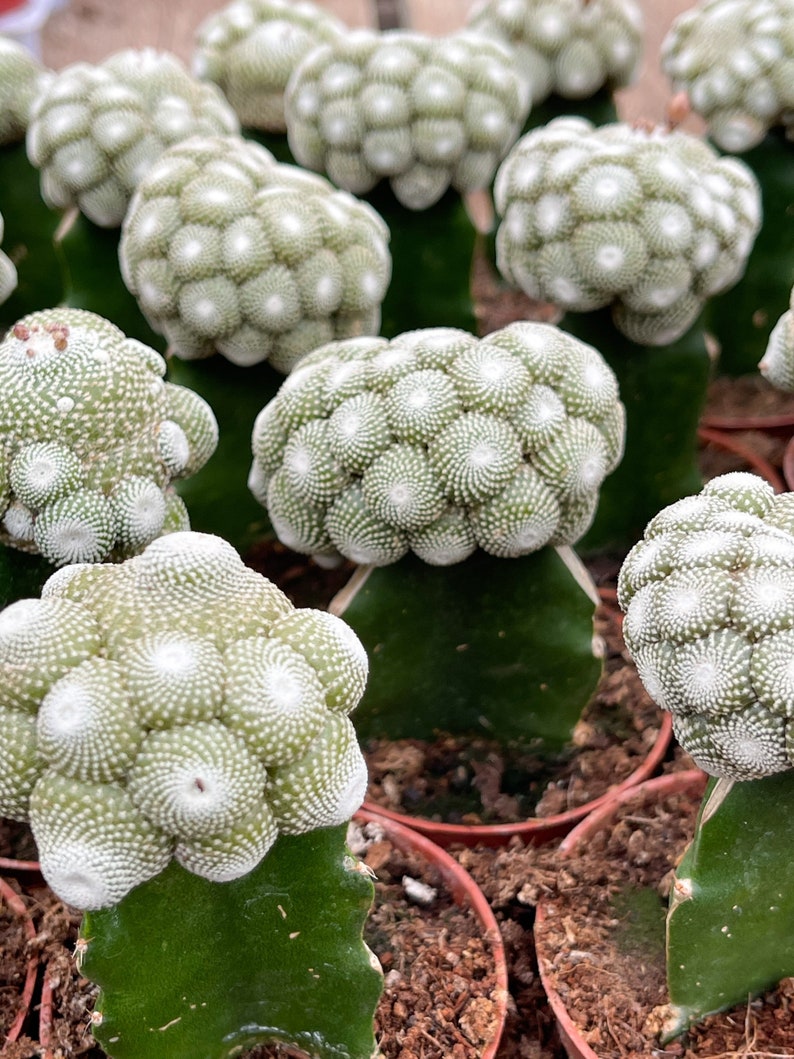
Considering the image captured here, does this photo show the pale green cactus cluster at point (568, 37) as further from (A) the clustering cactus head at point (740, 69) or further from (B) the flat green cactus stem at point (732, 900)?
(B) the flat green cactus stem at point (732, 900)

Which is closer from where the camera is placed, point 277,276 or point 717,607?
point 717,607

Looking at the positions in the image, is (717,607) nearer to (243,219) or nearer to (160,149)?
(243,219)

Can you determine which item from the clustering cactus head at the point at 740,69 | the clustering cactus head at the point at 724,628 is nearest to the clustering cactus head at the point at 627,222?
the clustering cactus head at the point at 740,69

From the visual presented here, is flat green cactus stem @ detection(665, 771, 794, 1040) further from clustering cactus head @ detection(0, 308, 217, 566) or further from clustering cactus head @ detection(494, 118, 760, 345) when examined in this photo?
clustering cactus head @ detection(494, 118, 760, 345)

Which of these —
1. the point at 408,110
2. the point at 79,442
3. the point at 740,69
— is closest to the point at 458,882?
the point at 79,442

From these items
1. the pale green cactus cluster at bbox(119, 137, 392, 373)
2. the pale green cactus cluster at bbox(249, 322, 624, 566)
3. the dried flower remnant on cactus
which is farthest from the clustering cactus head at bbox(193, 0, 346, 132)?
the dried flower remnant on cactus

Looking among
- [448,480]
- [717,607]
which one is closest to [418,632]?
[448,480]
